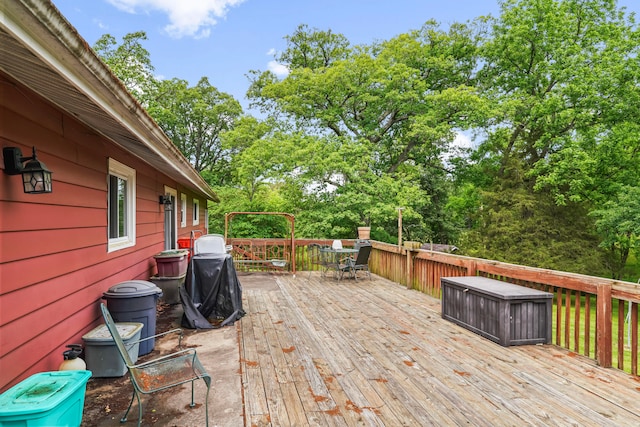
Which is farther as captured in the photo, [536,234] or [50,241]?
[536,234]

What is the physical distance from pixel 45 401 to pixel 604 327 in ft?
13.8

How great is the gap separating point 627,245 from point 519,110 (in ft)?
18.7

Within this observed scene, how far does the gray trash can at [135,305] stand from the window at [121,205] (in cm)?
71

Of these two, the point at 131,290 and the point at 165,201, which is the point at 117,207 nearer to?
the point at 131,290

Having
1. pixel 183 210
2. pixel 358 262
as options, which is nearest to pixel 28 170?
pixel 358 262

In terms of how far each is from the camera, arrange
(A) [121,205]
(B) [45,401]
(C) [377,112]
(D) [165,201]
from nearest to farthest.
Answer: (B) [45,401] → (A) [121,205] → (D) [165,201] → (C) [377,112]

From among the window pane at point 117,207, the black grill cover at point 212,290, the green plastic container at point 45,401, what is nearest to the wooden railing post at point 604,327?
the black grill cover at point 212,290

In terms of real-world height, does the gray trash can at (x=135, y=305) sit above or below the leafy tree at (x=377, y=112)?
below

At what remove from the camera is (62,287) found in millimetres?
2896

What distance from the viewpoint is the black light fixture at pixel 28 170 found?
2.22 meters

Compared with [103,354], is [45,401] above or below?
above

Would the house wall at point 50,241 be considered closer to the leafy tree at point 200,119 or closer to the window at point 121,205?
the window at point 121,205

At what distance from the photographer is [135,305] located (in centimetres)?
349

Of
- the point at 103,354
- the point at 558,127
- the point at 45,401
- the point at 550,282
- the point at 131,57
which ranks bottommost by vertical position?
the point at 103,354
